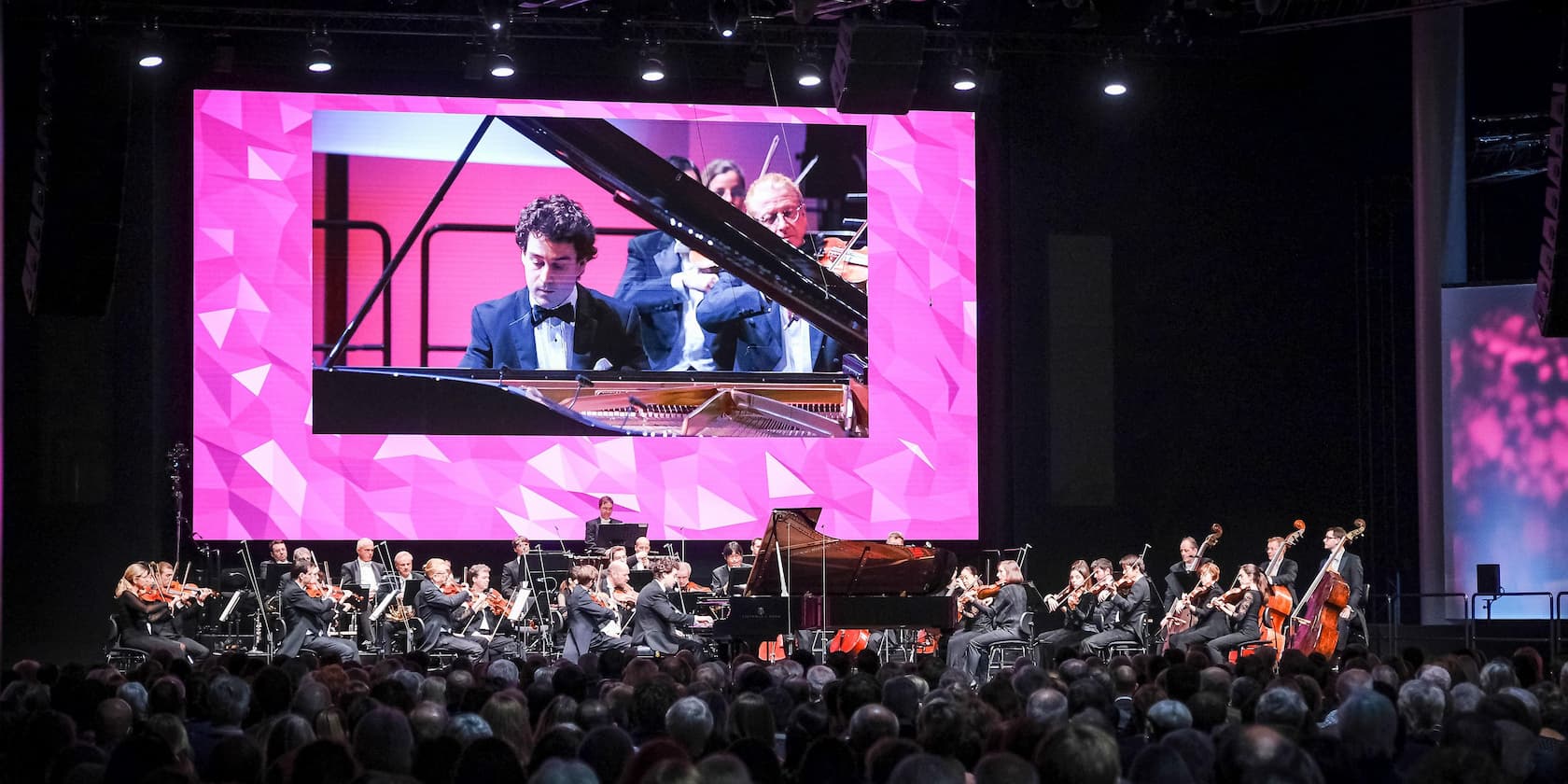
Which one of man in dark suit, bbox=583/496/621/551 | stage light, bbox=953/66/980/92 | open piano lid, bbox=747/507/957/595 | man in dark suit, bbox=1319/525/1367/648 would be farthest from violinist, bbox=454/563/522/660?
man in dark suit, bbox=1319/525/1367/648

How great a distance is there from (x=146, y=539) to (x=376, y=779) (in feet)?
36.2

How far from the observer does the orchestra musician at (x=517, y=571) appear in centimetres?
1347

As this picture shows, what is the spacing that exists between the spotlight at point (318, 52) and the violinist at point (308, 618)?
4216 mm

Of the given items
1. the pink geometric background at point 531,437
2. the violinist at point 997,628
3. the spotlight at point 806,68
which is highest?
the spotlight at point 806,68

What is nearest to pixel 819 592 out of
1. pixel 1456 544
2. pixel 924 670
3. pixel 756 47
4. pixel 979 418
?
pixel 924 670

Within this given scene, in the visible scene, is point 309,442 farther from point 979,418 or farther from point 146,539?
point 979,418

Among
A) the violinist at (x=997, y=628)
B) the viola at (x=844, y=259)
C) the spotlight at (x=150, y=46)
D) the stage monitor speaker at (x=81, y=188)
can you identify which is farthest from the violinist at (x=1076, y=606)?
the spotlight at (x=150, y=46)

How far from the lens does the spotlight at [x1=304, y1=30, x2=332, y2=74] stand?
44.4 feet

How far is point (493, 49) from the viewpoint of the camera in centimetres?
1327

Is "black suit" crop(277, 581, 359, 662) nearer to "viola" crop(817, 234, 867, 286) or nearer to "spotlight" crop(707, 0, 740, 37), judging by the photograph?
"spotlight" crop(707, 0, 740, 37)

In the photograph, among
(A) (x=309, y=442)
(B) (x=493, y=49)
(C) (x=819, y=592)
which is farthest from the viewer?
(A) (x=309, y=442)

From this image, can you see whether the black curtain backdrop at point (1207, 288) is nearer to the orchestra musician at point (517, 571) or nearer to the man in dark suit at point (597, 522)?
the man in dark suit at point (597, 522)

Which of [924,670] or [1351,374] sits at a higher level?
[1351,374]

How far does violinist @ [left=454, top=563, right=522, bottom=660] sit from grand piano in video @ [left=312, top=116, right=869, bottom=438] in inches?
76.8
